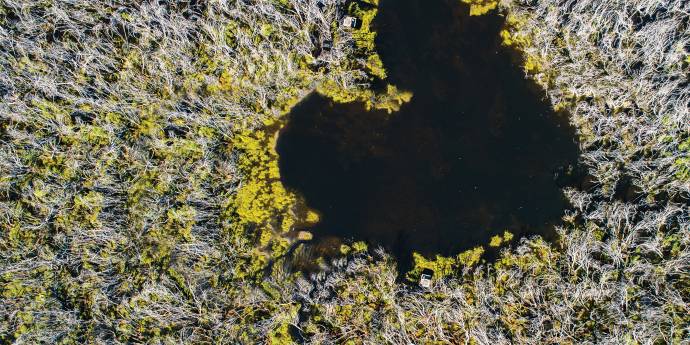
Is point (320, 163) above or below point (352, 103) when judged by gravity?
below

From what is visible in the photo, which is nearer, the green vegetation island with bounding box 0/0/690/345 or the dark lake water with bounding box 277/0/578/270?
the green vegetation island with bounding box 0/0/690/345

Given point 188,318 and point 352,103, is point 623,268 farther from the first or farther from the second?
point 188,318

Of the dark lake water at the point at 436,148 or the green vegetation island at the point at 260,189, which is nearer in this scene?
the green vegetation island at the point at 260,189

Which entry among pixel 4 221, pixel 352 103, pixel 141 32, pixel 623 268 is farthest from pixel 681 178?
pixel 4 221

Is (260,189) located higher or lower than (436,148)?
lower
